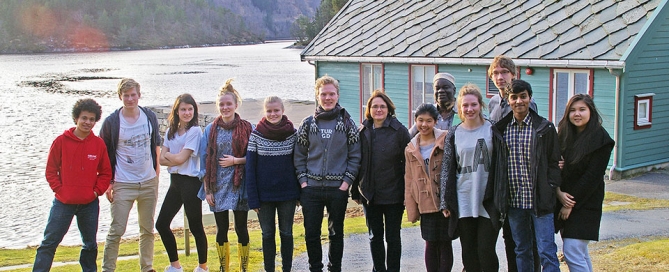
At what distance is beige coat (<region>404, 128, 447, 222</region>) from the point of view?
605 cm

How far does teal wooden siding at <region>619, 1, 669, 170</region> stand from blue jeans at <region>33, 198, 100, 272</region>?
10.5 m

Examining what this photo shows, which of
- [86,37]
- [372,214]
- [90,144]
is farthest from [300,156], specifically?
[86,37]

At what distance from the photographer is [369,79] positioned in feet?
66.1

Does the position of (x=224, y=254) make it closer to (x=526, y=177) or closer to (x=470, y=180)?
(x=470, y=180)

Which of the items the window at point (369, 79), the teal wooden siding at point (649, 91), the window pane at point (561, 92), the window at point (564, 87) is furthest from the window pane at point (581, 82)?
the window at point (369, 79)

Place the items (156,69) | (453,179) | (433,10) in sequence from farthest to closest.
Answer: (156,69) < (433,10) < (453,179)

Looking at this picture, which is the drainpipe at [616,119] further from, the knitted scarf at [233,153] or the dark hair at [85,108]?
the dark hair at [85,108]

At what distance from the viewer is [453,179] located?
5.83 metres

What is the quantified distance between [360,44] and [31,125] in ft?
78.5

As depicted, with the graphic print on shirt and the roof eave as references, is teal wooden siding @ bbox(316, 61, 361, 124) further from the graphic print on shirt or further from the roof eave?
the graphic print on shirt

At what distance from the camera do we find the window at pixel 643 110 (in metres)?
14.2

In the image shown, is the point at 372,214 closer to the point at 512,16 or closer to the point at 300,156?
the point at 300,156

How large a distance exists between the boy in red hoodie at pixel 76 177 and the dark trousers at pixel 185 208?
0.64 m

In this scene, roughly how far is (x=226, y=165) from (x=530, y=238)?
2728 millimetres
